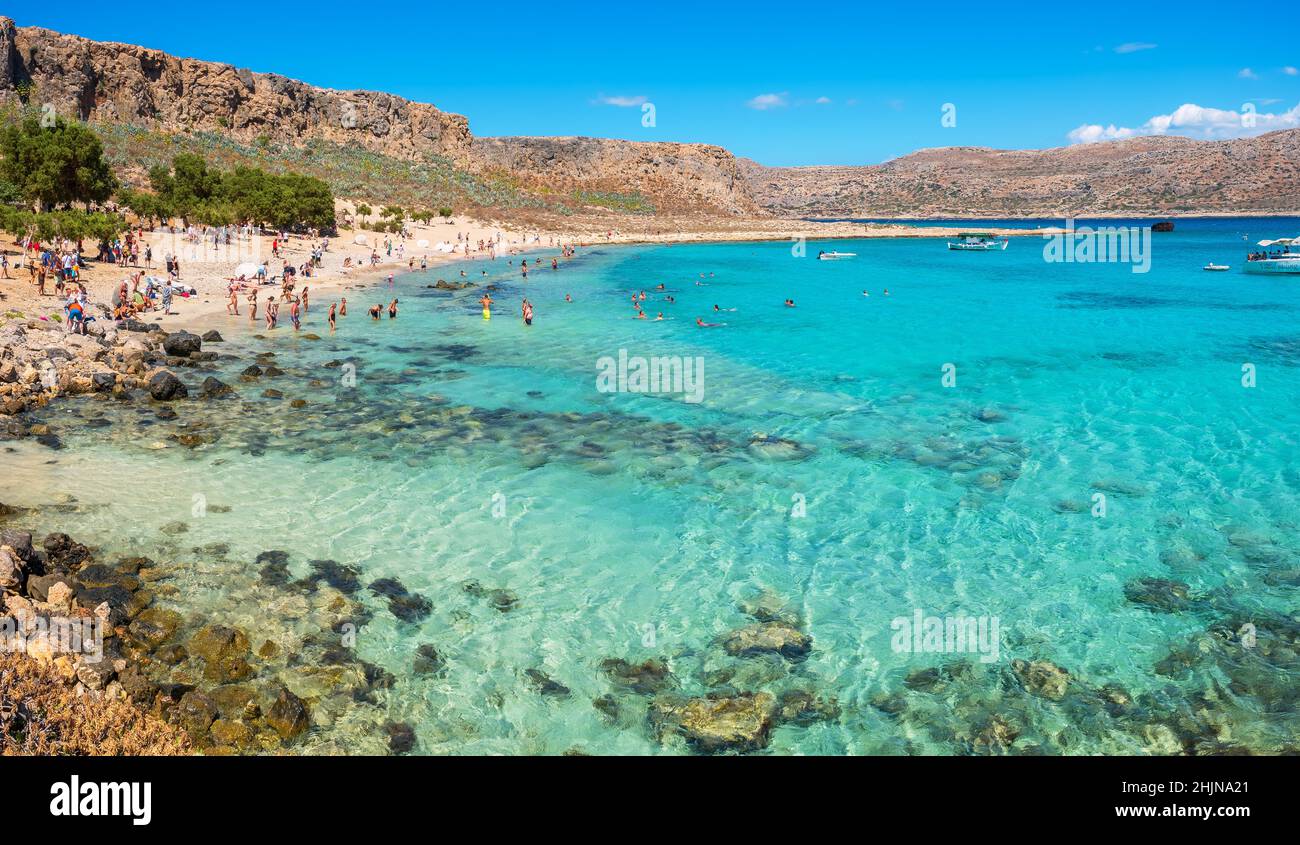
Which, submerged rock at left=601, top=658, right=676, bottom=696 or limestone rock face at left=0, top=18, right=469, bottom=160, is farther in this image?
limestone rock face at left=0, top=18, right=469, bottom=160

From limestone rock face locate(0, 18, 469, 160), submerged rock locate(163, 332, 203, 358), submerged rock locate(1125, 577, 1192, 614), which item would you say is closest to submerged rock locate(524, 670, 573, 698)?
submerged rock locate(1125, 577, 1192, 614)

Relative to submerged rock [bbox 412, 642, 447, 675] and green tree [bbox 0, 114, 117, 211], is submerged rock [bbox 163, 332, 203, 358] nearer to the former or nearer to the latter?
submerged rock [bbox 412, 642, 447, 675]

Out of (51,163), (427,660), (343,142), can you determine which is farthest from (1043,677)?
(343,142)

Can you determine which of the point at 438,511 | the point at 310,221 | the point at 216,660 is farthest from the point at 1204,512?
the point at 310,221

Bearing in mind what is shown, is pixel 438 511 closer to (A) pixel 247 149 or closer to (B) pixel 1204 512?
(B) pixel 1204 512

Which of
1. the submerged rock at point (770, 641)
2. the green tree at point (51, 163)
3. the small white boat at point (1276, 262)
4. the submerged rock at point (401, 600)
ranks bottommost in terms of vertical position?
the submerged rock at point (770, 641)

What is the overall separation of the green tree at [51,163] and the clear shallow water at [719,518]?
25948 mm

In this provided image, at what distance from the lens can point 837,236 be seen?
13125cm

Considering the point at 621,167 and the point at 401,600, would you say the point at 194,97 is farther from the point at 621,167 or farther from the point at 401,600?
the point at 401,600

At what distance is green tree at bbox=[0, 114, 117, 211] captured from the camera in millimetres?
46688

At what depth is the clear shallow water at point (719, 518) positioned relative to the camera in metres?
10.7

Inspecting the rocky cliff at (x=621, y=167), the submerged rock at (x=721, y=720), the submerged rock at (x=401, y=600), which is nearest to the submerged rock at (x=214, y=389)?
the submerged rock at (x=401, y=600)

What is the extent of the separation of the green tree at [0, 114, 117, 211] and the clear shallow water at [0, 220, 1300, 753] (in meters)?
25.9

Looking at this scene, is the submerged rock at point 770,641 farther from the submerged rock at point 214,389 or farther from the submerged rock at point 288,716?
the submerged rock at point 214,389
